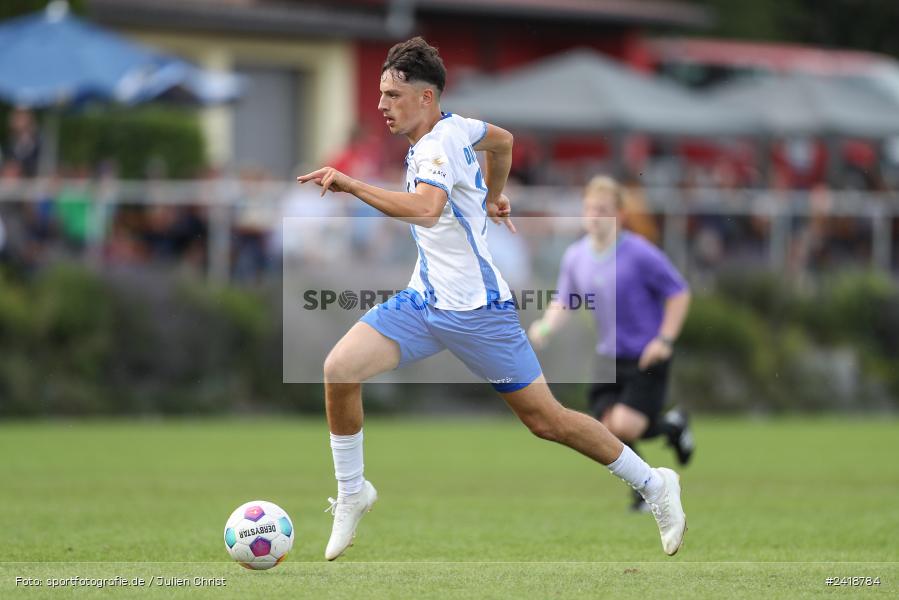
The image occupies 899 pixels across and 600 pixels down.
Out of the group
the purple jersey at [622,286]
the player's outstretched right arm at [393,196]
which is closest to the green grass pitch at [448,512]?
the purple jersey at [622,286]

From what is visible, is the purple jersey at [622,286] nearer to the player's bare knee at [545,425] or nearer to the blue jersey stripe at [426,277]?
the player's bare knee at [545,425]

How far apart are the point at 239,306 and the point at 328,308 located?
3.46 ft

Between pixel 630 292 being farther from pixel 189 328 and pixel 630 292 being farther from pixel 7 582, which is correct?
pixel 189 328

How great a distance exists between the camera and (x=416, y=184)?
738 centimetres

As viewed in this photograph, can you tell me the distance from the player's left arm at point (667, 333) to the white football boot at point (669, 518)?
2.54 metres

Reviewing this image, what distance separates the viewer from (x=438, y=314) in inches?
302

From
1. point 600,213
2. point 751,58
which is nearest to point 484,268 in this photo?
point 600,213

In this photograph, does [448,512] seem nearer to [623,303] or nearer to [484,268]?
[623,303]

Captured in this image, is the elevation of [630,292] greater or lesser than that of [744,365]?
greater

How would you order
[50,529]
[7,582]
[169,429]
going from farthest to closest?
[169,429], [50,529], [7,582]

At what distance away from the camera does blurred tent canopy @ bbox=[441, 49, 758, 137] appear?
21.8 metres

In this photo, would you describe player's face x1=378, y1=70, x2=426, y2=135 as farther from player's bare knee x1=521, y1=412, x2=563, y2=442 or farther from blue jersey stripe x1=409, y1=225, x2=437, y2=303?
player's bare knee x1=521, y1=412, x2=563, y2=442

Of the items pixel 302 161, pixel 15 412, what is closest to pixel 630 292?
pixel 15 412

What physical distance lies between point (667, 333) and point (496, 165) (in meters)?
2.92
